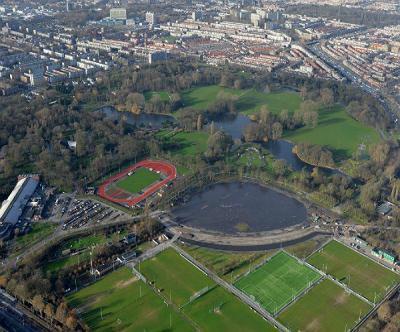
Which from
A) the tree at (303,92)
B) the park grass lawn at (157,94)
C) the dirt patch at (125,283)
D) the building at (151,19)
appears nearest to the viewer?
the dirt patch at (125,283)

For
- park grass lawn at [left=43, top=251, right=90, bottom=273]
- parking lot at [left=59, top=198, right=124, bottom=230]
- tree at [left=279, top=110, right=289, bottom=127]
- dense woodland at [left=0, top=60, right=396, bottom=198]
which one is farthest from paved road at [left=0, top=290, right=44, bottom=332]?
tree at [left=279, top=110, right=289, bottom=127]

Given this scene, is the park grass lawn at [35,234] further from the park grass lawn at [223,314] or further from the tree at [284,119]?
the tree at [284,119]

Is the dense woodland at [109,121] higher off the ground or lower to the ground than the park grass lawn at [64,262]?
higher

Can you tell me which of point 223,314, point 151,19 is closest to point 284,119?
point 223,314

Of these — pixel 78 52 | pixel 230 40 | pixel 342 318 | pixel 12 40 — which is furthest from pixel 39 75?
pixel 342 318

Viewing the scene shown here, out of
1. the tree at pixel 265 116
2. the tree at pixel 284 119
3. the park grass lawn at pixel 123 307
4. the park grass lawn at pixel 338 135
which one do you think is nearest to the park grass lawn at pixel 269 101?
the tree at pixel 265 116

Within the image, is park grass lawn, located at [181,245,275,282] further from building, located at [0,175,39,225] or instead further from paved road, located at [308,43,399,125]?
paved road, located at [308,43,399,125]
